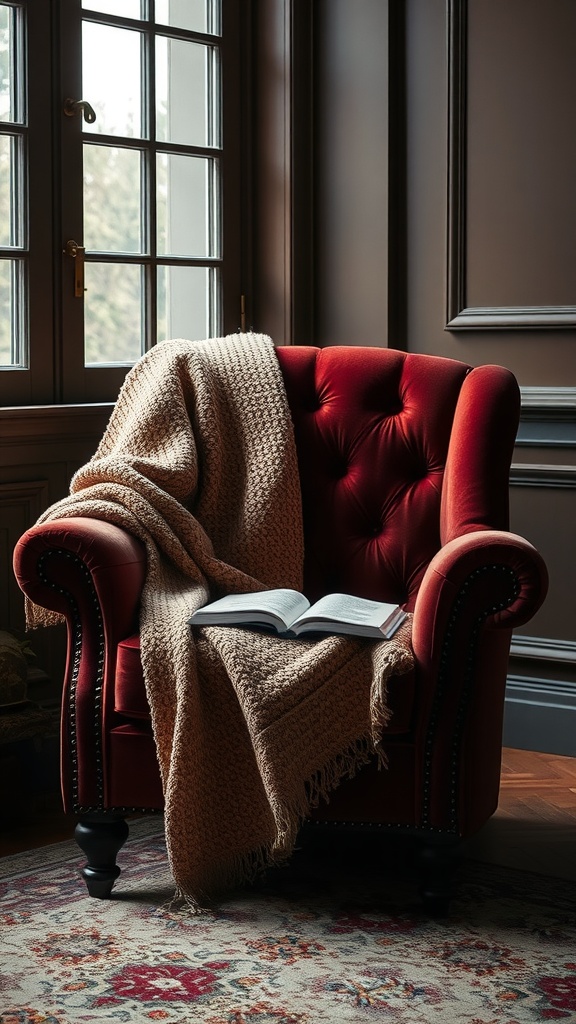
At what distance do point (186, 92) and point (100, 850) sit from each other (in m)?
2.17

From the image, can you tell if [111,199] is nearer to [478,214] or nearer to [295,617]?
[478,214]

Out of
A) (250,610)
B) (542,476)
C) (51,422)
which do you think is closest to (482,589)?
(250,610)

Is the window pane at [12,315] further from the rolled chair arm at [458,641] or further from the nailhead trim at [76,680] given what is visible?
the rolled chair arm at [458,641]

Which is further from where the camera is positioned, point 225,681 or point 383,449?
point 383,449

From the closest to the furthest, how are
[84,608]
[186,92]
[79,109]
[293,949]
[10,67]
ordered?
[293,949] → [84,608] → [10,67] → [79,109] → [186,92]

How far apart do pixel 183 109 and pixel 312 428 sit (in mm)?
1219

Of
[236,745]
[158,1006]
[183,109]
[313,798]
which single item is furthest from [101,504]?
[183,109]

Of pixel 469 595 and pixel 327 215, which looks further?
pixel 327 215

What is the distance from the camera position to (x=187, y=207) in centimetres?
347

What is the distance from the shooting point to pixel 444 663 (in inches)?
84.9

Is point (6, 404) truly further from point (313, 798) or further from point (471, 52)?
point (471, 52)

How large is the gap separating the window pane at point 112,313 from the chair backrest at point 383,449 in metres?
0.65

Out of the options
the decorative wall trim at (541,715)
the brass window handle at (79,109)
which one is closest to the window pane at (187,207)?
the brass window handle at (79,109)

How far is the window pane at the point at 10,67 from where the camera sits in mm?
2957
